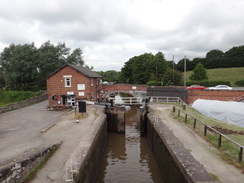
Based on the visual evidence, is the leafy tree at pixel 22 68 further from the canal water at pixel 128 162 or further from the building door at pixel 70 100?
the canal water at pixel 128 162

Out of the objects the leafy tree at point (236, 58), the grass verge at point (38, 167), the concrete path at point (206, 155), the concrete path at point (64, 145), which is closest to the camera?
the concrete path at point (206, 155)

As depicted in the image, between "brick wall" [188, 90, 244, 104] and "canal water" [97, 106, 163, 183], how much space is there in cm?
1365

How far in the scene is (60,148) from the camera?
27.7ft

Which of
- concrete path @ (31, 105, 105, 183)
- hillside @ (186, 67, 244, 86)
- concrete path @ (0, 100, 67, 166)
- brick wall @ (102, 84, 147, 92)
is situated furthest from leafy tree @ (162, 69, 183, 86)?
concrete path @ (0, 100, 67, 166)

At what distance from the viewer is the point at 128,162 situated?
11.4m

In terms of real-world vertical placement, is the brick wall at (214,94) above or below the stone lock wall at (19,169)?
above

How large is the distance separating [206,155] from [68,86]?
18.6 metres

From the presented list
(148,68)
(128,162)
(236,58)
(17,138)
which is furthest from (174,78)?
(236,58)

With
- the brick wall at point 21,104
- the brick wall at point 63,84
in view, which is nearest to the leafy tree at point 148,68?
the brick wall at point 63,84

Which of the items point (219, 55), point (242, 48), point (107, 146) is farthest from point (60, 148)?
point (219, 55)

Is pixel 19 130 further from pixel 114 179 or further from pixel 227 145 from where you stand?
pixel 227 145

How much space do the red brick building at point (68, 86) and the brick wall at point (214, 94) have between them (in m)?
15.5

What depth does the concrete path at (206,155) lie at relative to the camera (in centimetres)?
573

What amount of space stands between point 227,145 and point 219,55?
4036 inches
